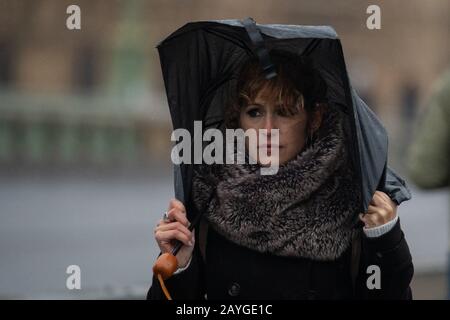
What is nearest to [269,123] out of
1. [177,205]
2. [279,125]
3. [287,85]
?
[279,125]

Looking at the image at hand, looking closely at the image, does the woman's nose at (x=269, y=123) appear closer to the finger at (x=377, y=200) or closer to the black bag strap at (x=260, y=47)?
the black bag strap at (x=260, y=47)

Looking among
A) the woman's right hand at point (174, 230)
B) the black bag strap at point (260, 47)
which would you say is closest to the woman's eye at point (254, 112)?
the black bag strap at point (260, 47)

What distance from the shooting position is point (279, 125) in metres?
3.04

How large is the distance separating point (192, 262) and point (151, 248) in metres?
7.72

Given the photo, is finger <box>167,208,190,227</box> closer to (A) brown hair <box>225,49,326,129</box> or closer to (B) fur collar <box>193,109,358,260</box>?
(B) fur collar <box>193,109,358,260</box>

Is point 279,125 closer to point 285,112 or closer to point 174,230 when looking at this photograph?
point 285,112

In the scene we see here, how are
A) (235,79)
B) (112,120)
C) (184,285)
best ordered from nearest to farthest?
1. (184,285)
2. (235,79)
3. (112,120)

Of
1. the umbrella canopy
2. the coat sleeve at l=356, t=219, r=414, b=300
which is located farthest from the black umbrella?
the coat sleeve at l=356, t=219, r=414, b=300

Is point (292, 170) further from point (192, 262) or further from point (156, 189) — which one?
point (156, 189)

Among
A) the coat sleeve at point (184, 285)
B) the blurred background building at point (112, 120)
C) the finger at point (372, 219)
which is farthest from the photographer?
the blurred background building at point (112, 120)

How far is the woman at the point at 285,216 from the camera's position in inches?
118

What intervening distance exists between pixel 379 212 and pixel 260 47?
1.86 feet

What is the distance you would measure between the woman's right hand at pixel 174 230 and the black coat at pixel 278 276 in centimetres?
10
